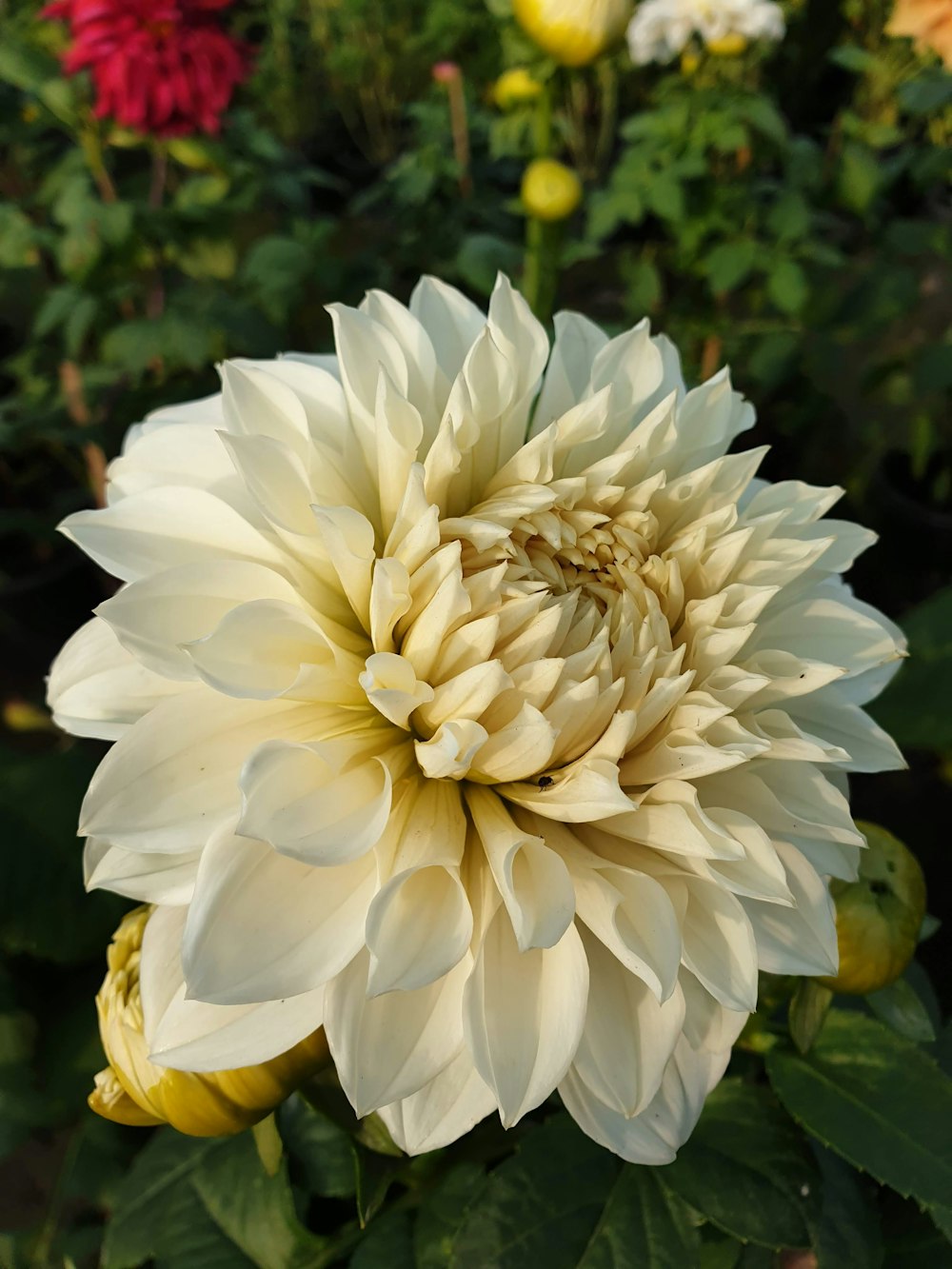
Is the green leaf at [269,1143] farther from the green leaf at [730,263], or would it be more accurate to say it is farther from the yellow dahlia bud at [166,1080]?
the green leaf at [730,263]

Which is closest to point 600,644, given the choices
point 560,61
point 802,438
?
point 560,61

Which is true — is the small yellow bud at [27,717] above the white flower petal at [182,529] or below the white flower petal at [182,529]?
below

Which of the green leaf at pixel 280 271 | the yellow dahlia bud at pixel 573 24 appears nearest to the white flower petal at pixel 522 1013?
the yellow dahlia bud at pixel 573 24

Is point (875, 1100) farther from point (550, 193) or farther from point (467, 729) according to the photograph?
point (550, 193)

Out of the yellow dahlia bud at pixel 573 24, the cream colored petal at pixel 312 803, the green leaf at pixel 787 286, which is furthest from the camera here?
the green leaf at pixel 787 286

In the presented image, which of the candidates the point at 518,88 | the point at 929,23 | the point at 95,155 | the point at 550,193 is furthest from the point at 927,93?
the point at 95,155
